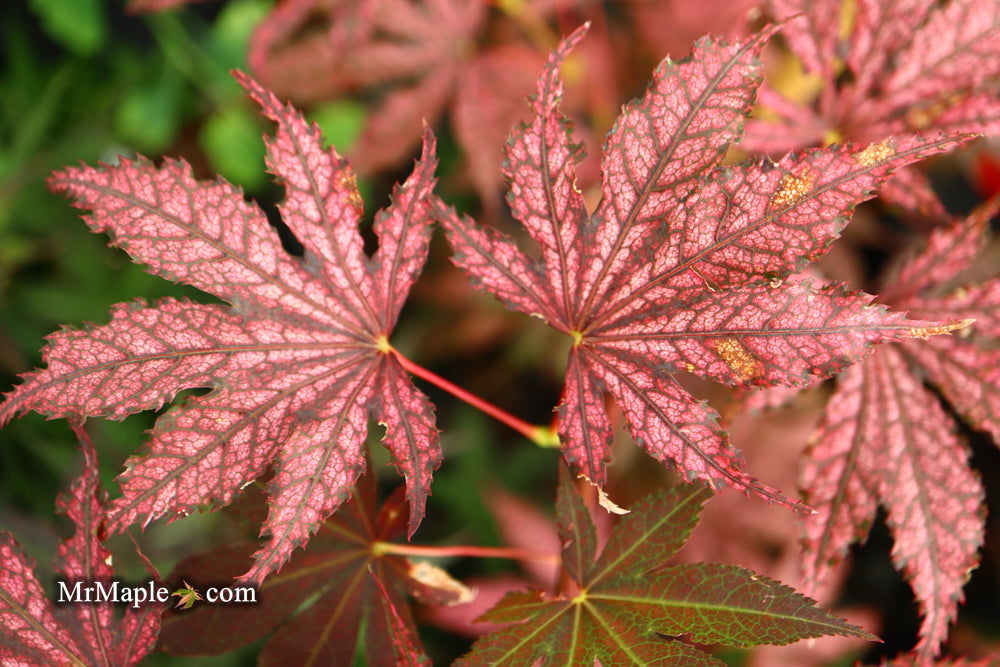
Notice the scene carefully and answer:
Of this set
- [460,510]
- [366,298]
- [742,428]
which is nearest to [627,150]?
[366,298]

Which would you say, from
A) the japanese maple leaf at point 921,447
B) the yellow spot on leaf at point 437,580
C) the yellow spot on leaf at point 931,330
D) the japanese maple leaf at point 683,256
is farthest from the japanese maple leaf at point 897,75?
the yellow spot on leaf at point 437,580

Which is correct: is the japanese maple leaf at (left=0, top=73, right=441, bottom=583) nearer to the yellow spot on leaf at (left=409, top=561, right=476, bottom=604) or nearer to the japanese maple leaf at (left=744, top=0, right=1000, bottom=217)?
the yellow spot on leaf at (left=409, top=561, right=476, bottom=604)

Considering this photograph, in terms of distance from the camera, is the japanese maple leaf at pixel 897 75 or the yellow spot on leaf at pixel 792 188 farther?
the japanese maple leaf at pixel 897 75

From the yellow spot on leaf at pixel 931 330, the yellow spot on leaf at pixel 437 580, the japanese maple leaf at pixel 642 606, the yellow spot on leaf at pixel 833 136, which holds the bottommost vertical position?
the yellow spot on leaf at pixel 437 580

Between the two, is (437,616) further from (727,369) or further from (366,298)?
(727,369)

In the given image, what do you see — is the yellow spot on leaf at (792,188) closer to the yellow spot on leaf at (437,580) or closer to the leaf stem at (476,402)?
the leaf stem at (476,402)

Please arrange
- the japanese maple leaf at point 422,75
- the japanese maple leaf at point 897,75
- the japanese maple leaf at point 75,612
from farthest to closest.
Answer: the japanese maple leaf at point 422,75
the japanese maple leaf at point 897,75
the japanese maple leaf at point 75,612

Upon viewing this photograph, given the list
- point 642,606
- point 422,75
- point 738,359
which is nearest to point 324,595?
point 642,606

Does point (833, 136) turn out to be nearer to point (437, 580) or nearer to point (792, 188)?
point (792, 188)

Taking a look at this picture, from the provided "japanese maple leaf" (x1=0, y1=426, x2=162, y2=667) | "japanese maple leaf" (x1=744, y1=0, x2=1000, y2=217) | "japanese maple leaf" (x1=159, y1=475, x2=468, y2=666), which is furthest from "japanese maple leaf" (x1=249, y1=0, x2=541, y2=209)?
"japanese maple leaf" (x1=0, y1=426, x2=162, y2=667)
